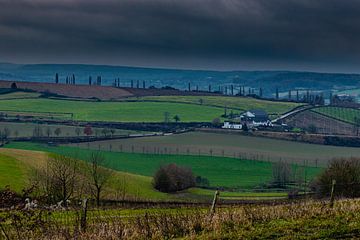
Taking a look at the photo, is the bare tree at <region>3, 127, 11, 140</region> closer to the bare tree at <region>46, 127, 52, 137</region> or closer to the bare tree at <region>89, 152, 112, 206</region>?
the bare tree at <region>46, 127, 52, 137</region>

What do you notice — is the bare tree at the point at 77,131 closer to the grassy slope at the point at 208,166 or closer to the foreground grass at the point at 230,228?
the grassy slope at the point at 208,166

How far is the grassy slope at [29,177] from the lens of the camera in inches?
2066

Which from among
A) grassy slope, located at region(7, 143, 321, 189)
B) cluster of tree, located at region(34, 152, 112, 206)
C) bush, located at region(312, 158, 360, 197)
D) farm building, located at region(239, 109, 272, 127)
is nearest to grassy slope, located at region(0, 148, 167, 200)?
cluster of tree, located at region(34, 152, 112, 206)

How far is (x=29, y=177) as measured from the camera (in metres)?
53.3

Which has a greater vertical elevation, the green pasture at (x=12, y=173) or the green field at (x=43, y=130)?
the green field at (x=43, y=130)

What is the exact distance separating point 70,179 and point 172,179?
Result: 18.3 meters

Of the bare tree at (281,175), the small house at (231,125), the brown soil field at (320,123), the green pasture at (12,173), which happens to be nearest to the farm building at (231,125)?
the small house at (231,125)

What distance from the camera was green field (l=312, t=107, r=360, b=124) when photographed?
542 ft

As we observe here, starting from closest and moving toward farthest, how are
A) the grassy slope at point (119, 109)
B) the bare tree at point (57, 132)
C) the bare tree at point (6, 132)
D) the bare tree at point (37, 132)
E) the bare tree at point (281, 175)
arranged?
the bare tree at point (281, 175)
the bare tree at point (6, 132)
the bare tree at point (37, 132)
the bare tree at point (57, 132)
the grassy slope at point (119, 109)

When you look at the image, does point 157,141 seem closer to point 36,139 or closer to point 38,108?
point 36,139

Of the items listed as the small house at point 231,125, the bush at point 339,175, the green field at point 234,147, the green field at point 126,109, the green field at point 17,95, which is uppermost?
the green field at point 17,95

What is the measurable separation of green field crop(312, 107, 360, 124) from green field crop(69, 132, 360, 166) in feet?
150

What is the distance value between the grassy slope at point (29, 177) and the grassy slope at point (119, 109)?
8873cm

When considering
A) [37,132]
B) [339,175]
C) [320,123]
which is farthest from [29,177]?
[320,123]
